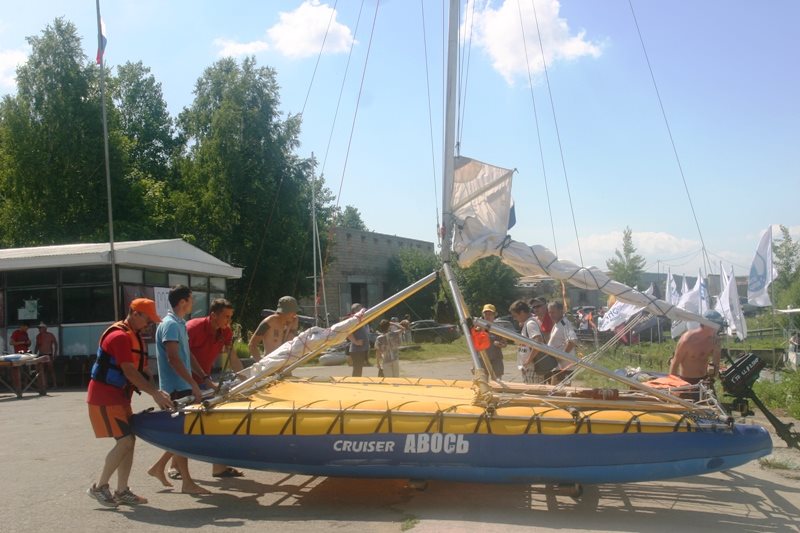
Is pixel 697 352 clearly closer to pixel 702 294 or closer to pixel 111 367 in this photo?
pixel 111 367

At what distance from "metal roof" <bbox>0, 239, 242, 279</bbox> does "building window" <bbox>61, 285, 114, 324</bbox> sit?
0.86 m

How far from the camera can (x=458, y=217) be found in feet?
26.2

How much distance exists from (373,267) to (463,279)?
21.0 ft

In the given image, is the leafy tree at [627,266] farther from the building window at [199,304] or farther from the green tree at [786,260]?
the building window at [199,304]

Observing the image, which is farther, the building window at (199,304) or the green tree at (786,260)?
the green tree at (786,260)

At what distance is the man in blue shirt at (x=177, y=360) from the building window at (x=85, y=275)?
11.5 metres

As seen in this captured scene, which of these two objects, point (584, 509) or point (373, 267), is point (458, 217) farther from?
point (373, 267)

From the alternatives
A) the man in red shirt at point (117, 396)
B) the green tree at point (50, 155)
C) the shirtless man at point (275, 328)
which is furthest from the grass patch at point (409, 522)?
the green tree at point (50, 155)

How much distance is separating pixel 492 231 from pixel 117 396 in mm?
4100

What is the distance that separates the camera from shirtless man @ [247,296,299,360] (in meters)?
8.70

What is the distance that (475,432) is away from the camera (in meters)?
5.91

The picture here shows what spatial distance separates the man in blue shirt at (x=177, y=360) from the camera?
6.60m

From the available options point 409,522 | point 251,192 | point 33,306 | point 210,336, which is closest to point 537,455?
point 409,522

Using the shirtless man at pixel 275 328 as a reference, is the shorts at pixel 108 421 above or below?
below
